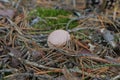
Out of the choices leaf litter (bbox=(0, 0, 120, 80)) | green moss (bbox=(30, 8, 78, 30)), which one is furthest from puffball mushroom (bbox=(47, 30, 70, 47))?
green moss (bbox=(30, 8, 78, 30))

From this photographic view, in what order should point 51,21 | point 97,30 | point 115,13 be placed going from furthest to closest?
point 115,13 < point 51,21 < point 97,30

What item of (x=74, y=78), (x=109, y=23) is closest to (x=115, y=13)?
(x=109, y=23)

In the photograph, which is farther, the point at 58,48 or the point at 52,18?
the point at 52,18

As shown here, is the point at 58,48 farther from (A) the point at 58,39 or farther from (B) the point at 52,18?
(B) the point at 52,18

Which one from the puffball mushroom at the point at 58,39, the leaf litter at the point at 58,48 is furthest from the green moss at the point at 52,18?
the puffball mushroom at the point at 58,39

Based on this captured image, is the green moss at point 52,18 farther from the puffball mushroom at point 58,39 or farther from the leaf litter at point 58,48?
the puffball mushroom at point 58,39

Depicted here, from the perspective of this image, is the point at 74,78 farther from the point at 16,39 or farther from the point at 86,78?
the point at 16,39

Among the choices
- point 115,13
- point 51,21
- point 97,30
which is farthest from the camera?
point 115,13

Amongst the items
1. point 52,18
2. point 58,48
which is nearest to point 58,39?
point 58,48
